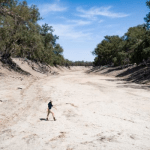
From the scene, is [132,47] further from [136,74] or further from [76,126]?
[76,126]

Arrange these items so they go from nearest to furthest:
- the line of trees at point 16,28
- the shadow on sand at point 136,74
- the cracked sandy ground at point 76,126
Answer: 1. the cracked sandy ground at point 76,126
2. the line of trees at point 16,28
3. the shadow on sand at point 136,74

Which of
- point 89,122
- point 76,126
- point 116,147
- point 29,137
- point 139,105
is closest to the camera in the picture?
point 116,147

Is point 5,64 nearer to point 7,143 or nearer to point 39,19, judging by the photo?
point 39,19

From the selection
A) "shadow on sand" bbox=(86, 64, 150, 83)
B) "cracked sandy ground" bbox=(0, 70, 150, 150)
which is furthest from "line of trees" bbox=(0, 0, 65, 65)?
"shadow on sand" bbox=(86, 64, 150, 83)

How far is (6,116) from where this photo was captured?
10.1m

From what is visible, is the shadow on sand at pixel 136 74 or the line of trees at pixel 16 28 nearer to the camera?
the line of trees at pixel 16 28

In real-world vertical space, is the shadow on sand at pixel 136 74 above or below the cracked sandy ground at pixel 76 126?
above

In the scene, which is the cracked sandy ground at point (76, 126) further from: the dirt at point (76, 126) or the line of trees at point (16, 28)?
the line of trees at point (16, 28)

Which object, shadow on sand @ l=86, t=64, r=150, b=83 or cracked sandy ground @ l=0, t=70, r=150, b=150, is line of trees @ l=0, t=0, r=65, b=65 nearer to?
cracked sandy ground @ l=0, t=70, r=150, b=150

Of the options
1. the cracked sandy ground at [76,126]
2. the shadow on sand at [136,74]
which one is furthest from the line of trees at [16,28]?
the shadow on sand at [136,74]

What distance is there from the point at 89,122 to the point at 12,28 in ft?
85.8

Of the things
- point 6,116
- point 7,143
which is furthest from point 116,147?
point 6,116

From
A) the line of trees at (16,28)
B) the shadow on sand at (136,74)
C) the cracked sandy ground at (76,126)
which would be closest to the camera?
the cracked sandy ground at (76,126)

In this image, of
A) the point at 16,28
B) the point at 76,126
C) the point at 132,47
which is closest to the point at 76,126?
the point at 76,126
